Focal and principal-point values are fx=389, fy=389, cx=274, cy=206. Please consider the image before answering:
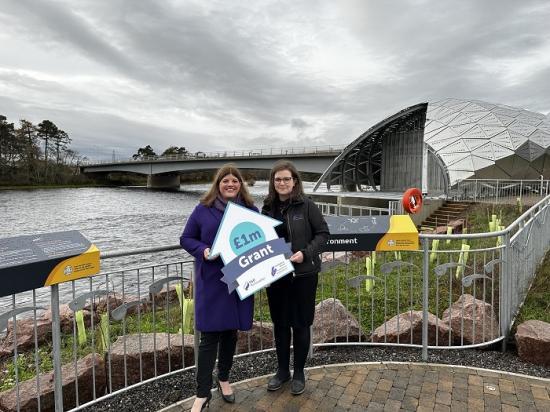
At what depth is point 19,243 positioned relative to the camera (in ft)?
9.51

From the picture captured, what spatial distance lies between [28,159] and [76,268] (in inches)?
2540

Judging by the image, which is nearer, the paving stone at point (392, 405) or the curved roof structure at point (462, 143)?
the paving stone at point (392, 405)

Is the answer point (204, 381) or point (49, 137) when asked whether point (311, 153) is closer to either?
point (204, 381)

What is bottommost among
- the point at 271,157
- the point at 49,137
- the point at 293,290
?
the point at 293,290

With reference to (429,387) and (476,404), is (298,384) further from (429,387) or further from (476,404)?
(476,404)

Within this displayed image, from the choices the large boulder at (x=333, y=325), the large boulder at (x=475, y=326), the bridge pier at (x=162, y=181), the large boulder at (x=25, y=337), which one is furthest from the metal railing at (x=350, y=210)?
the bridge pier at (x=162, y=181)

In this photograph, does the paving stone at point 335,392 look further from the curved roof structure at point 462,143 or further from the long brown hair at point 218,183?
the curved roof structure at point 462,143

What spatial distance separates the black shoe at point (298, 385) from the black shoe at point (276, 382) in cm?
10

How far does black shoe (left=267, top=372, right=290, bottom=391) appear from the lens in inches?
138

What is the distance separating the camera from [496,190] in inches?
696

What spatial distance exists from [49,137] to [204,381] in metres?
77.3

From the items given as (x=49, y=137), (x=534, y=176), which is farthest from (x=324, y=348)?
(x=49, y=137)

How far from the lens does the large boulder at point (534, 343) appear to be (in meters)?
4.03

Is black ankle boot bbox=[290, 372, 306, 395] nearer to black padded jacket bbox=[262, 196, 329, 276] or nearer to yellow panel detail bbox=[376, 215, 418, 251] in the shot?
black padded jacket bbox=[262, 196, 329, 276]
